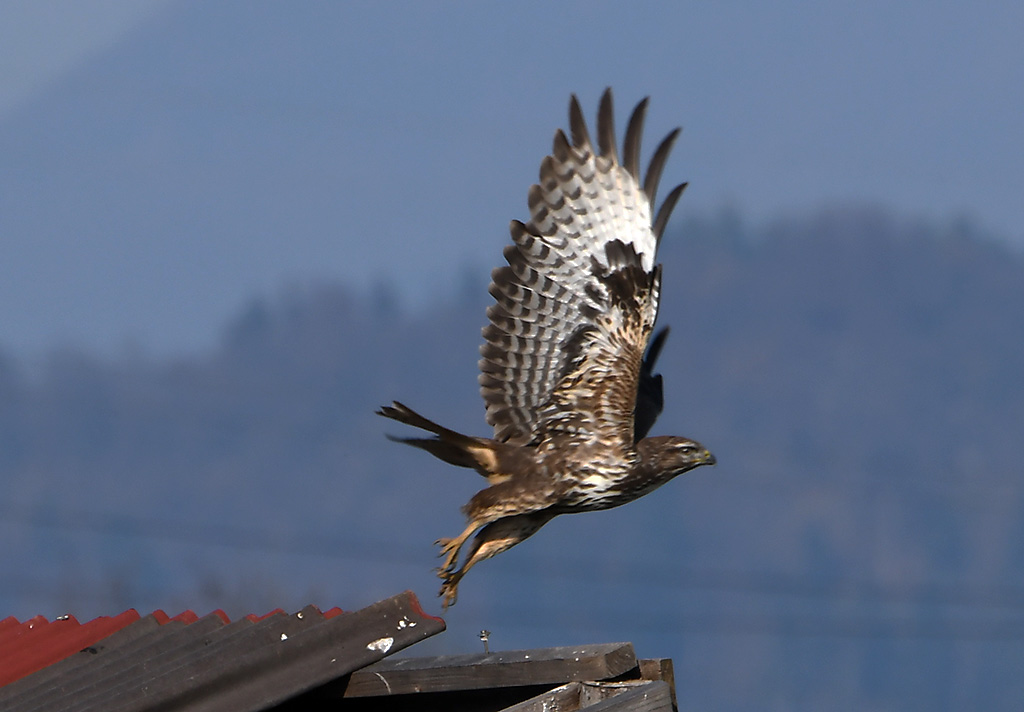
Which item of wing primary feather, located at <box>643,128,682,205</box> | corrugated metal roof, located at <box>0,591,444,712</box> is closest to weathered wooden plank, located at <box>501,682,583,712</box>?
corrugated metal roof, located at <box>0,591,444,712</box>

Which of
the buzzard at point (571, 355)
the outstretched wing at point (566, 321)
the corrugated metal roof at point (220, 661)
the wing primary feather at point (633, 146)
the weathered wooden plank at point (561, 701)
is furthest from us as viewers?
the wing primary feather at point (633, 146)

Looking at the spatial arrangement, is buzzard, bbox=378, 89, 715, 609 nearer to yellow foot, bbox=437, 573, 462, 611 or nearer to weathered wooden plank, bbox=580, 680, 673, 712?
yellow foot, bbox=437, 573, 462, 611

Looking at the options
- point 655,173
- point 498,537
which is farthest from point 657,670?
point 655,173

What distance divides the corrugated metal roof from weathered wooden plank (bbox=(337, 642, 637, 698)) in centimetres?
14

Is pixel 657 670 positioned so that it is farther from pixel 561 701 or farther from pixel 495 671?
pixel 495 671

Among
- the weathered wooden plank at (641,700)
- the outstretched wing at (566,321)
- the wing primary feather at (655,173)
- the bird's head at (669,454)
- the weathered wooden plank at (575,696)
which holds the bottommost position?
the weathered wooden plank at (641,700)

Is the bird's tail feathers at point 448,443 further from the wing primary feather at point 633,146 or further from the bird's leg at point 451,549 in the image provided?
the wing primary feather at point 633,146

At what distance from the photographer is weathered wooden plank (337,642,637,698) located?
589 centimetres

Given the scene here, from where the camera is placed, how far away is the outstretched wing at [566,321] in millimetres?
7844

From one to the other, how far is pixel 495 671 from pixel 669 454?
2.08 m

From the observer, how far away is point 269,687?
5.84 meters

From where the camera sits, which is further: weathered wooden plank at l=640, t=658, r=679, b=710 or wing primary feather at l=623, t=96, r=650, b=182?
wing primary feather at l=623, t=96, r=650, b=182

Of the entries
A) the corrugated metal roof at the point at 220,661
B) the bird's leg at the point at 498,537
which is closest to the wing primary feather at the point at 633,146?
the bird's leg at the point at 498,537

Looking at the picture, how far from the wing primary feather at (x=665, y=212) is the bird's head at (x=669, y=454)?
833 mm
